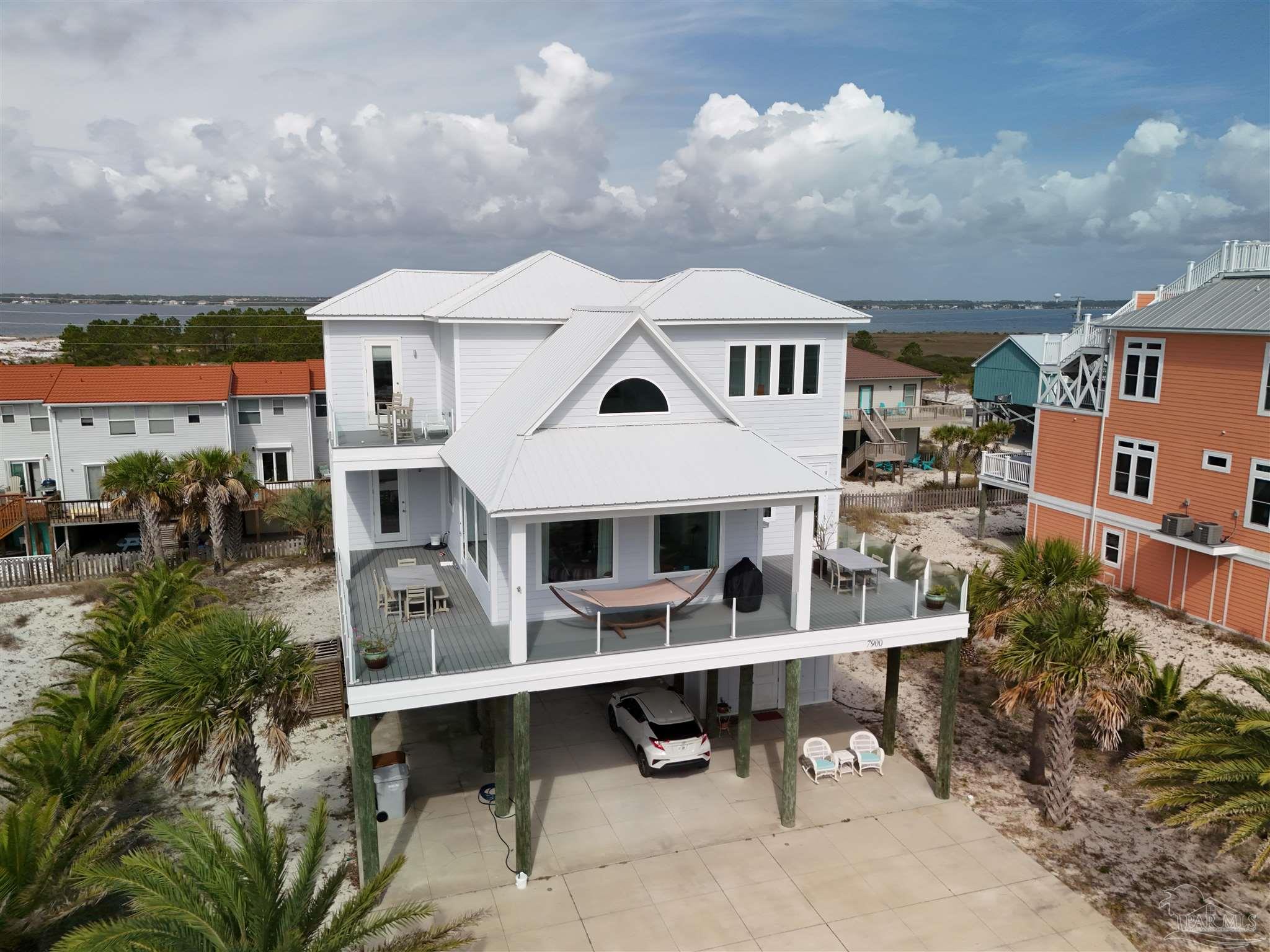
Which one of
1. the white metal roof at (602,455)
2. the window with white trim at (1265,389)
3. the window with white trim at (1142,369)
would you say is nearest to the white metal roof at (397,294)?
the white metal roof at (602,455)

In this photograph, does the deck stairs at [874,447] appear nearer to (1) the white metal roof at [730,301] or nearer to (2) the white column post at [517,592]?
(1) the white metal roof at [730,301]

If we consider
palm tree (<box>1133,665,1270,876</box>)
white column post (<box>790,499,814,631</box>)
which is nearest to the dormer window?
white column post (<box>790,499,814,631</box>)

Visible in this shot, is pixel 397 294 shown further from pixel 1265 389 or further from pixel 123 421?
pixel 1265 389

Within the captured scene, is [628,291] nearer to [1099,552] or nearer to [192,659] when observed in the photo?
[192,659]

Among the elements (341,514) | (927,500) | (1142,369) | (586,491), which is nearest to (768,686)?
(586,491)

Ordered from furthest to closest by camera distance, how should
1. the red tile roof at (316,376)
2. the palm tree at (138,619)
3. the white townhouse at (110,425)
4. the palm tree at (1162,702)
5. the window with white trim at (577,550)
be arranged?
the red tile roof at (316,376) → the white townhouse at (110,425) → the palm tree at (1162,702) → the palm tree at (138,619) → the window with white trim at (577,550)

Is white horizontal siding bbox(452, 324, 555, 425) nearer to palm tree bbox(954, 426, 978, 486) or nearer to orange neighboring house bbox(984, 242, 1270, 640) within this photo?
orange neighboring house bbox(984, 242, 1270, 640)
